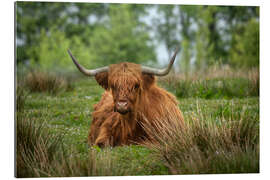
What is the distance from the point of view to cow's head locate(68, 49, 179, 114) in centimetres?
472

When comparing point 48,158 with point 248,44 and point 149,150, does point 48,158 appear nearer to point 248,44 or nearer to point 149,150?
point 149,150

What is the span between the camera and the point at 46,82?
7082 mm

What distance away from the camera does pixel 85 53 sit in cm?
739

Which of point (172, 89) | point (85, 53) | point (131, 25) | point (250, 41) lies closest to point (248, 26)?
point (250, 41)

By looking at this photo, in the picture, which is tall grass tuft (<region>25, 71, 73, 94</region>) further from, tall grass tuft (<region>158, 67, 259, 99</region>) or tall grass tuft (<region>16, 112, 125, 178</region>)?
tall grass tuft (<region>158, 67, 259, 99</region>)

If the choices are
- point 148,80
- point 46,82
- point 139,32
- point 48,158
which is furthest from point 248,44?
point 46,82

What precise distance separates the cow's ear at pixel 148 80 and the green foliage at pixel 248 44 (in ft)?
6.02

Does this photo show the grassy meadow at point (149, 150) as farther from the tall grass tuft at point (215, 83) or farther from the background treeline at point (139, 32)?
the background treeline at point (139, 32)

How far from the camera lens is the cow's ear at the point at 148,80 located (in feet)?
16.9

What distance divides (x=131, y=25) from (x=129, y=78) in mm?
2498

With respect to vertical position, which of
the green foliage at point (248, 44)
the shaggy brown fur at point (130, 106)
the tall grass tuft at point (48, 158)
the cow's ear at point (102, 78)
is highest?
the green foliage at point (248, 44)

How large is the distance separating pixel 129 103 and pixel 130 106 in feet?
0.16

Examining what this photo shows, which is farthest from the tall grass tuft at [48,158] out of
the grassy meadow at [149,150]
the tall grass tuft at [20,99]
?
the tall grass tuft at [20,99]

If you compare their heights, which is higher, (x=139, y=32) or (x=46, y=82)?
Answer: (x=139, y=32)
